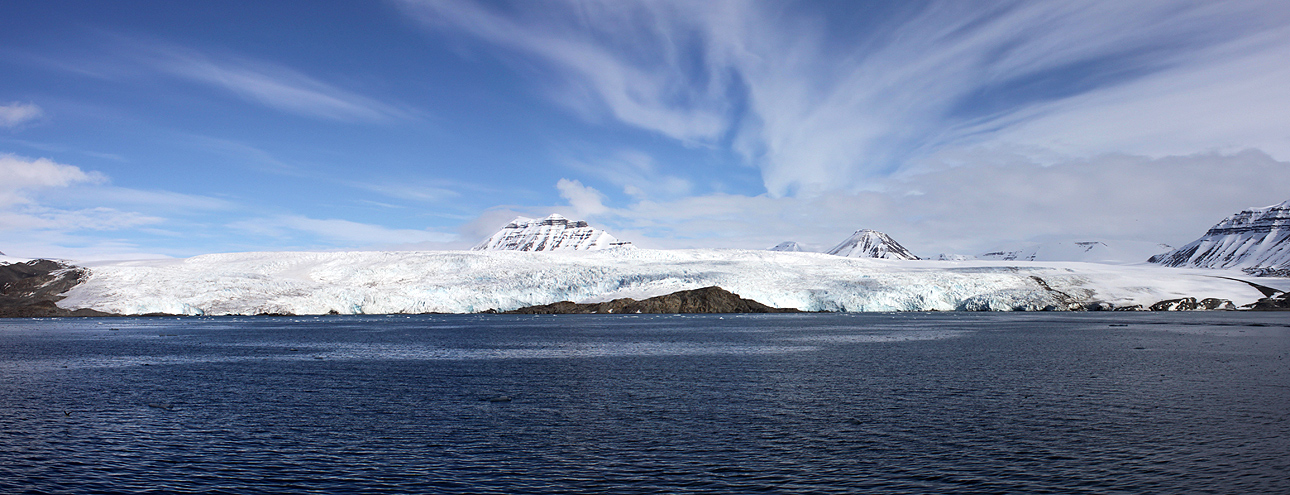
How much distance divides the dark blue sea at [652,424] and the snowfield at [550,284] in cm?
5567

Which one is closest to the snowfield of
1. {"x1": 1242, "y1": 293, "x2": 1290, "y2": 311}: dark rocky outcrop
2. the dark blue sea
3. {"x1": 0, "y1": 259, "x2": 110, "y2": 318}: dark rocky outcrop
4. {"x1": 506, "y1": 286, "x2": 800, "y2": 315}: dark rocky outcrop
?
{"x1": 506, "y1": 286, "x2": 800, "y2": 315}: dark rocky outcrop

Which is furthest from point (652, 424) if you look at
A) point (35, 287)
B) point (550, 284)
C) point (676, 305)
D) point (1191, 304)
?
point (1191, 304)

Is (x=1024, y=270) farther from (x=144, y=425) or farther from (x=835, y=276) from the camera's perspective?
(x=144, y=425)

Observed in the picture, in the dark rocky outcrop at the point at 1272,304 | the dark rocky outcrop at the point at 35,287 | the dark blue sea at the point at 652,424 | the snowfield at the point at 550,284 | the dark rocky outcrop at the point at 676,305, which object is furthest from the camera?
the dark rocky outcrop at the point at 1272,304

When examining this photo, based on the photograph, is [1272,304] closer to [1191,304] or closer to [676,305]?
[1191,304]

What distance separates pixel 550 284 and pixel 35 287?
187 feet

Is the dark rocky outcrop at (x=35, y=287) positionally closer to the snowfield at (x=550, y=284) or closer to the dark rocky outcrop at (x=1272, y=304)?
the snowfield at (x=550, y=284)

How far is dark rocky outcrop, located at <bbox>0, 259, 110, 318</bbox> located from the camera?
268ft

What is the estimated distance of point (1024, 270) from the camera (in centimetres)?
9831

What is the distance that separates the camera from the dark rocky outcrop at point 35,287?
81562 mm

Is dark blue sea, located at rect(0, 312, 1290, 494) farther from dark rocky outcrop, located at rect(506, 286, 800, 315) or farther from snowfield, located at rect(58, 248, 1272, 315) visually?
dark rocky outcrop, located at rect(506, 286, 800, 315)

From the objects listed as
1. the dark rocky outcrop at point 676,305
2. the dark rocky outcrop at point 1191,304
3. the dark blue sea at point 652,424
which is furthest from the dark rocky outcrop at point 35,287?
the dark rocky outcrop at point 1191,304

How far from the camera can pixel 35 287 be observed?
84.8 metres

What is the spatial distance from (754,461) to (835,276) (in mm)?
85341
